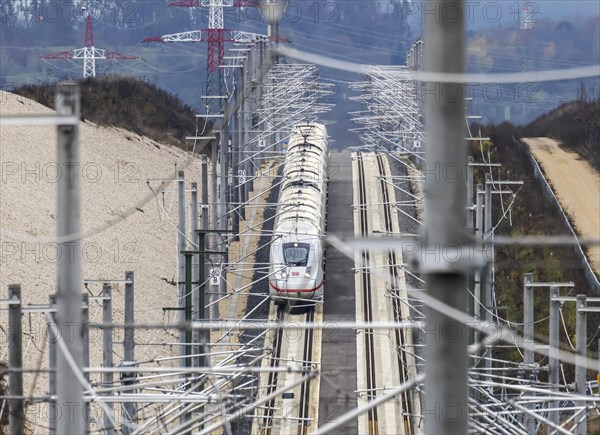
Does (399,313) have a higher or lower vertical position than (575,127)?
lower

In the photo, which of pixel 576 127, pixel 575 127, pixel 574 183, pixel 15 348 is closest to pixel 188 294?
pixel 15 348

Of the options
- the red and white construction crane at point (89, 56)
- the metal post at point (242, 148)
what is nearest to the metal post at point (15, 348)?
the metal post at point (242, 148)

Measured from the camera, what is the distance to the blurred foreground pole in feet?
30.6

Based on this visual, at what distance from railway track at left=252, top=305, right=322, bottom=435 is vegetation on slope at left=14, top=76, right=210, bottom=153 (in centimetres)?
2524

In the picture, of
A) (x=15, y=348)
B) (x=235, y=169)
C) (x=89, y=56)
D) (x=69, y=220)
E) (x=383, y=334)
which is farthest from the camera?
(x=89, y=56)

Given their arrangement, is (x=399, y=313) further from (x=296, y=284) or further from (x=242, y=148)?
(x=242, y=148)

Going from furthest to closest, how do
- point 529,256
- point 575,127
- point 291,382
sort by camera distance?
1. point 575,127
2. point 529,256
3. point 291,382

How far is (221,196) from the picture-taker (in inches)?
1594

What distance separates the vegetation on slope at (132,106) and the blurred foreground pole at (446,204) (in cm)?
5278

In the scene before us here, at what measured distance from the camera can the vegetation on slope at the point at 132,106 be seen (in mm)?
64250

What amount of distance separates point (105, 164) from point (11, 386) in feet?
119

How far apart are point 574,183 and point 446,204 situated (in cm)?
4951

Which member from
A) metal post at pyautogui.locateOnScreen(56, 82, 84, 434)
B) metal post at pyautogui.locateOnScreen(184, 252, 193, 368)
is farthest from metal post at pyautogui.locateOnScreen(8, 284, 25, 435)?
metal post at pyautogui.locateOnScreen(56, 82, 84, 434)

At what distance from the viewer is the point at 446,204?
30.7ft
